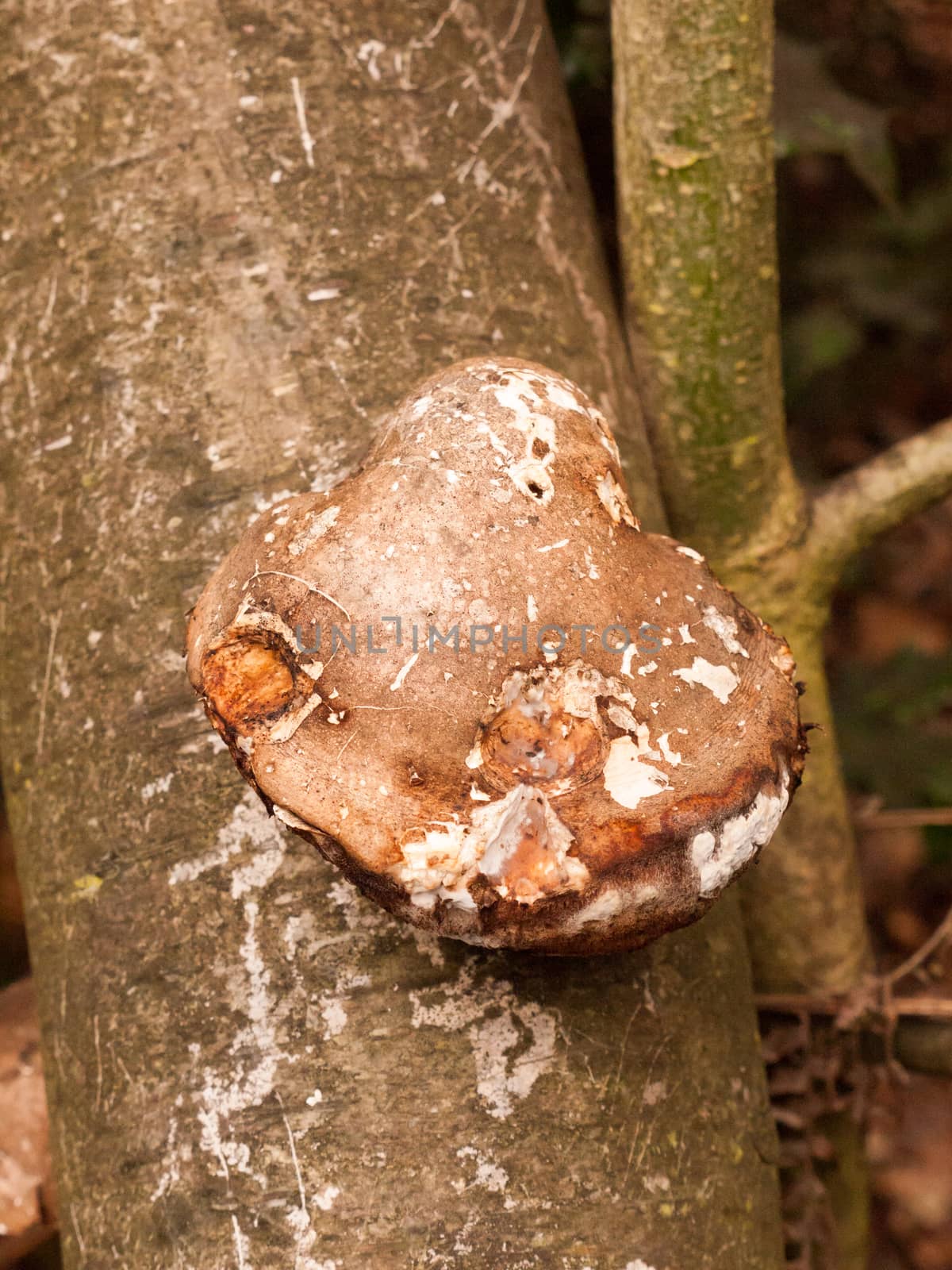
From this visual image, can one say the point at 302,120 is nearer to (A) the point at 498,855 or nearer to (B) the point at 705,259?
(B) the point at 705,259

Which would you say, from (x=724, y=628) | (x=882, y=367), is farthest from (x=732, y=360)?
(x=882, y=367)

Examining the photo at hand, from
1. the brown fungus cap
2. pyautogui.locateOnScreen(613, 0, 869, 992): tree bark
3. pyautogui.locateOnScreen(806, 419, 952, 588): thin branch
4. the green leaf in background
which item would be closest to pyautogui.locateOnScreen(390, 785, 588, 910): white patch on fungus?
the brown fungus cap

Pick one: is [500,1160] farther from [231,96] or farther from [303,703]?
[231,96]

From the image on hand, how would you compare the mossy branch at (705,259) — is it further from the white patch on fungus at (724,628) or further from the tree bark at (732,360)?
the white patch on fungus at (724,628)

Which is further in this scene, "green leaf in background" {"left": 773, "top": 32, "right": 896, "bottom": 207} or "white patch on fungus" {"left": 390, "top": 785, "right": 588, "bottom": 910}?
"green leaf in background" {"left": 773, "top": 32, "right": 896, "bottom": 207}

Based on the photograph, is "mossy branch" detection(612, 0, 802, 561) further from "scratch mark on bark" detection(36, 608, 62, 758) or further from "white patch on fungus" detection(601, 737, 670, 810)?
"scratch mark on bark" detection(36, 608, 62, 758)

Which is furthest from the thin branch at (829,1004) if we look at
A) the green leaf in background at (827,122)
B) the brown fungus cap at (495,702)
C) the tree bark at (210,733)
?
the green leaf in background at (827,122)
